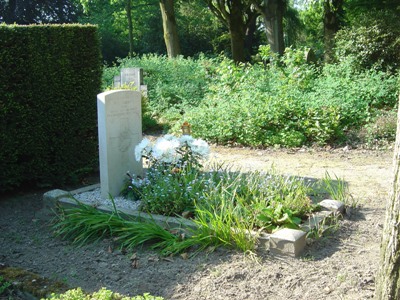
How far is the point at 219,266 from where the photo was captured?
4.82 metres

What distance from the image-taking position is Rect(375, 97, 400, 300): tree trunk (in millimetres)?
3217

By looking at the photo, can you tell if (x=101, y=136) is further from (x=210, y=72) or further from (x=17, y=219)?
(x=210, y=72)

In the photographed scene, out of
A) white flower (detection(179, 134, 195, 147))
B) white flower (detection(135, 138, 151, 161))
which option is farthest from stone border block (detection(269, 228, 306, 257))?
white flower (detection(135, 138, 151, 161))

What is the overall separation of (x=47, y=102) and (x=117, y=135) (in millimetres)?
1524

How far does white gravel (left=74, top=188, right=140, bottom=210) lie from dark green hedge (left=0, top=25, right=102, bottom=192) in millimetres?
1158

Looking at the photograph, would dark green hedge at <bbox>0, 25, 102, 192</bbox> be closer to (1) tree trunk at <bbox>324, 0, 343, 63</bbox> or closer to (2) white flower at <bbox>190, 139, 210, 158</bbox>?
(2) white flower at <bbox>190, 139, 210, 158</bbox>

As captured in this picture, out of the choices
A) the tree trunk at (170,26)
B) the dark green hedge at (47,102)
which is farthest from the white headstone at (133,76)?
the dark green hedge at (47,102)

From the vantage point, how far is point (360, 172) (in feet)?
27.0

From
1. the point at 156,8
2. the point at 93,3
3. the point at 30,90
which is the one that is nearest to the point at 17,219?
the point at 30,90

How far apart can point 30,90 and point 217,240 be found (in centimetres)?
387

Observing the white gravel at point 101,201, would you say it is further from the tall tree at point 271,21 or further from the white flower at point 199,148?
the tall tree at point 271,21

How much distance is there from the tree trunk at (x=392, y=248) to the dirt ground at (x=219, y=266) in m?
0.83

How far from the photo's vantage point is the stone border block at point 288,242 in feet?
16.2

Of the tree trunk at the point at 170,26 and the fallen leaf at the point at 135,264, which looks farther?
the tree trunk at the point at 170,26
